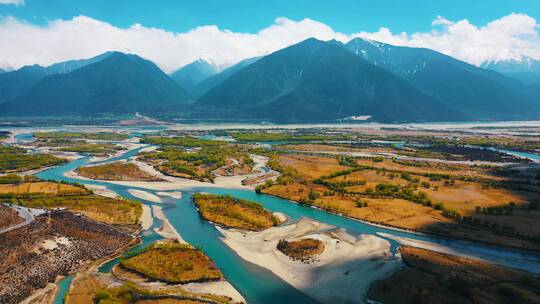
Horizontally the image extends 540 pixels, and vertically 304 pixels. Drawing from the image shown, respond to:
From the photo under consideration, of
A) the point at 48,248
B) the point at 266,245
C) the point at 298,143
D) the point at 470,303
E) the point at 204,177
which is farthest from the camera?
the point at 298,143

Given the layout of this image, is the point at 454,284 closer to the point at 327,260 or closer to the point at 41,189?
the point at 327,260

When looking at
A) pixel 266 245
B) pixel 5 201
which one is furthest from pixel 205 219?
pixel 5 201

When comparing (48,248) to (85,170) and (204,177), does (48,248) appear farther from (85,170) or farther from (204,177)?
(85,170)

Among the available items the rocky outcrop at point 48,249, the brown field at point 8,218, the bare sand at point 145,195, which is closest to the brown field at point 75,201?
the rocky outcrop at point 48,249

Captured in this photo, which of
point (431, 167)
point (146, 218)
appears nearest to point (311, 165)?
point (431, 167)

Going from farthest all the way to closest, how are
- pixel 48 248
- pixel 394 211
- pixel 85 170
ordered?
1. pixel 85 170
2. pixel 394 211
3. pixel 48 248

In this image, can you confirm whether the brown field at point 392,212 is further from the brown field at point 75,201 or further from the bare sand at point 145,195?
the brown field at point 75,201
